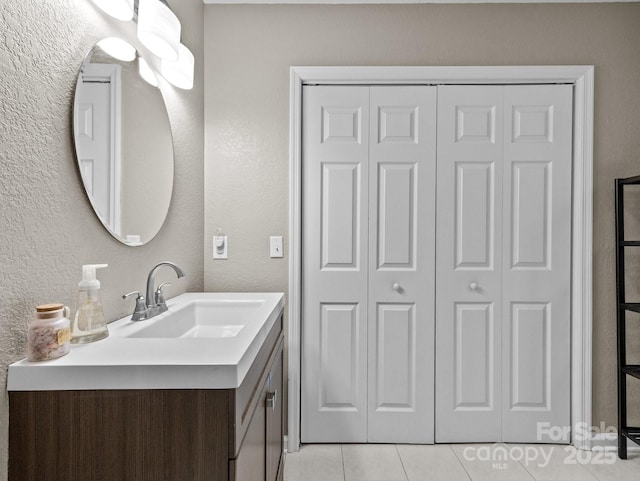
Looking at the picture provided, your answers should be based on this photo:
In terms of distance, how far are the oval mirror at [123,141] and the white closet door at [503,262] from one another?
145 cm

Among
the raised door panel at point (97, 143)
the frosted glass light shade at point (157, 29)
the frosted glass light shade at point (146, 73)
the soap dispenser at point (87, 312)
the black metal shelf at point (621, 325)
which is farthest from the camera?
the black metal shelf at point (621, 325)

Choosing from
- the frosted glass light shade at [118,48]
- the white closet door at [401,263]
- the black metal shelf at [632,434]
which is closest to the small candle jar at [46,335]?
the frosted glass light shade at [118,48]

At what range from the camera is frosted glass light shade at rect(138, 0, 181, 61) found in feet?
4.48

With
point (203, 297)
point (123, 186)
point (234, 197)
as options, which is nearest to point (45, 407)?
point (123, 186)

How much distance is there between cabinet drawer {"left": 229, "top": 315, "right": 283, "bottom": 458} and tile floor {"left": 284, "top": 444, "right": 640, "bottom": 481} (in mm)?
978

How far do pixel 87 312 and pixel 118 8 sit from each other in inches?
38.5

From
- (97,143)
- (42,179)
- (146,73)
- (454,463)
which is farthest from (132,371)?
(454,463)

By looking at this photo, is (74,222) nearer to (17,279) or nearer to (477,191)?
(17,279)

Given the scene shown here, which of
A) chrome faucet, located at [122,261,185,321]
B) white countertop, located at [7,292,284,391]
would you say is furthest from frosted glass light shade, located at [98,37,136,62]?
white countertop, located at [7,292,284,391]

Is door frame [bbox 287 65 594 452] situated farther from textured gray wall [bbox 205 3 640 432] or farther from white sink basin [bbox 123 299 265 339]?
white sink basin [bbox 123 299 265 339]

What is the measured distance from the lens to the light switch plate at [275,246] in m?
2.22

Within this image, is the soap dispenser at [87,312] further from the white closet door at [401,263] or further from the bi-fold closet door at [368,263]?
the white closet door at [401,263]

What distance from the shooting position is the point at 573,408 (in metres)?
2.18

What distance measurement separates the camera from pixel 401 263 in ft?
7.24
